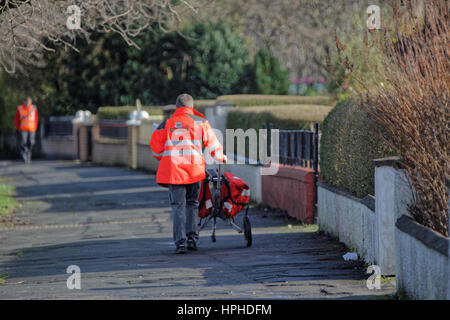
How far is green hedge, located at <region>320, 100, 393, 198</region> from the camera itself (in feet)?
31.6

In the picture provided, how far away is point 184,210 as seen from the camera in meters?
10.8


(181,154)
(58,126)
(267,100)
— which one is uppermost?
(267,100)

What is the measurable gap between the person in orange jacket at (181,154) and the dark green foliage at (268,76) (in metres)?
23.8

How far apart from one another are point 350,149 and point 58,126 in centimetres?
2757

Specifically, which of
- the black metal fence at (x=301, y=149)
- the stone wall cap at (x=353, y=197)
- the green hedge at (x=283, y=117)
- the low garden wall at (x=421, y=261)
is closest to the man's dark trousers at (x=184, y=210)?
the stone wall cap at (x=353, y=197)

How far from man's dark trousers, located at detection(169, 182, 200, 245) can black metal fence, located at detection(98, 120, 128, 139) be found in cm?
1842

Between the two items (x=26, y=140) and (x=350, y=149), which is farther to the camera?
(x=26, y=140)

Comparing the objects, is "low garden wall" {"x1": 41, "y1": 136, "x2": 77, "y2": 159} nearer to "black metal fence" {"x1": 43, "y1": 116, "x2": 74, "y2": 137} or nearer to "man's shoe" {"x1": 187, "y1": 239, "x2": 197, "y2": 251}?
"black metal fence" {"x1": 43, "y1": 116, "x2": 74, "y2": 137}

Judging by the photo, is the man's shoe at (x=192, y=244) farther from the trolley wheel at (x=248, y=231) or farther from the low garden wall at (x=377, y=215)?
the low garden wall at (x=377, y=215)

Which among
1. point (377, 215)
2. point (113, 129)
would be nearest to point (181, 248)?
point (377, 215)

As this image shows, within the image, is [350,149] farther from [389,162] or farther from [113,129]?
[113,129]

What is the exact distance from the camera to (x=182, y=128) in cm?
1063
